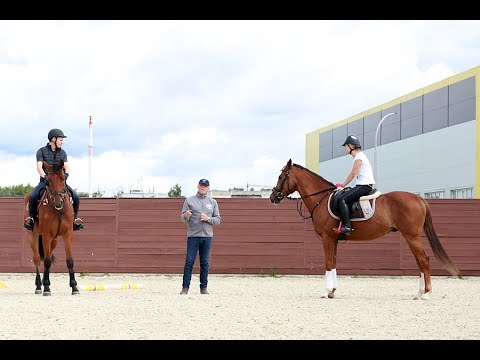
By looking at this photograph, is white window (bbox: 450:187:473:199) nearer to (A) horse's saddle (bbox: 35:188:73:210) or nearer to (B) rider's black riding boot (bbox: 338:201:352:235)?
(B) rider's black riding boot (bbox: 338:201:352:235)

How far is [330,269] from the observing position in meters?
14.5

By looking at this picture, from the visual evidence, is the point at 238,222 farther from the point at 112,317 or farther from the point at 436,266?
the point at 112,317

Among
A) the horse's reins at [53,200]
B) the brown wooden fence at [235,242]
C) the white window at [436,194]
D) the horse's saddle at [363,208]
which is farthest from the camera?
the white window at [436,194]

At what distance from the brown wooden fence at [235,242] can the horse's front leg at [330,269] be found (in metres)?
6.92

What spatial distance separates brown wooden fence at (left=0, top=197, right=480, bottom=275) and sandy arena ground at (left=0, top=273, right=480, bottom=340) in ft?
12.2

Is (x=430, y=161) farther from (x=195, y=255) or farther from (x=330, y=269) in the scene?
(x=195, y=255)

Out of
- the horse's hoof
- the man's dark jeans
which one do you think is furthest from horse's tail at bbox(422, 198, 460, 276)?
the man's dark jeans

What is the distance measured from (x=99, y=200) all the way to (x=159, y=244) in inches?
76.1

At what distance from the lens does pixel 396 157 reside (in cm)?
5225

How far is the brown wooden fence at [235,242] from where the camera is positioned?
21.6 meters

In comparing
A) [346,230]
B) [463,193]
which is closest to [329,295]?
[346,230]

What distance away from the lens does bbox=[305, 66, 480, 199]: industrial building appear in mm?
42250

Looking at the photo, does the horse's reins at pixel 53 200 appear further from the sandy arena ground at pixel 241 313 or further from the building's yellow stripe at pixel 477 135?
the building's yellow stripe at pixel 477 135

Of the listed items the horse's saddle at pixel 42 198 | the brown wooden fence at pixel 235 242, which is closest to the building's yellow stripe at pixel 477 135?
the brown wooden fence at pixel 235 242
